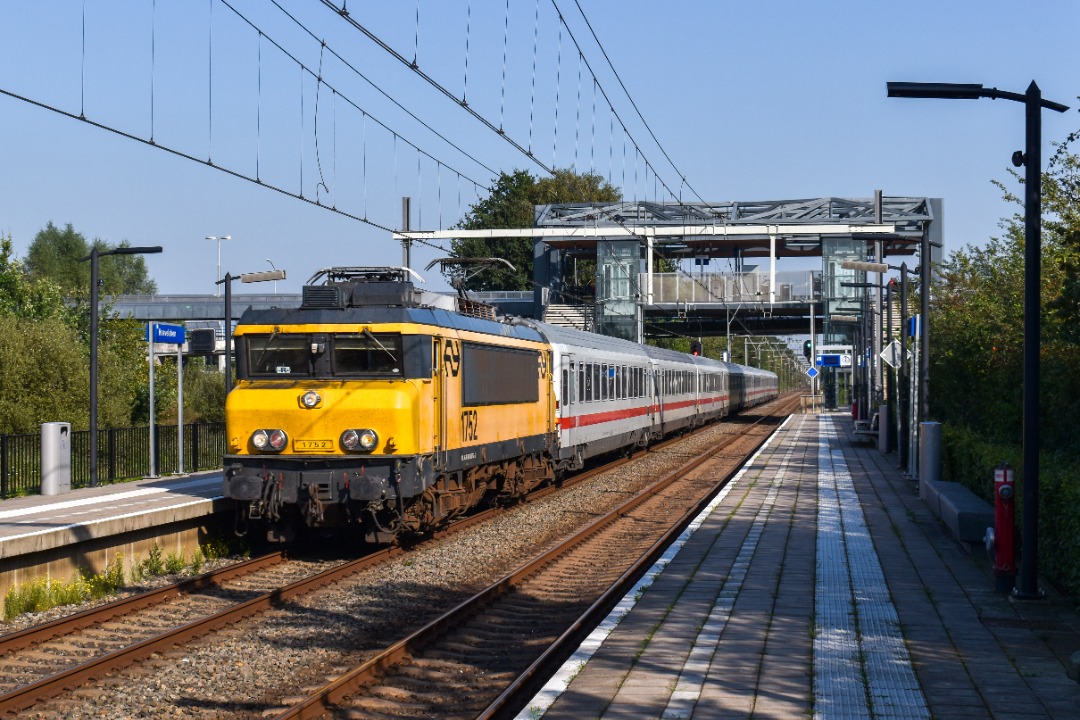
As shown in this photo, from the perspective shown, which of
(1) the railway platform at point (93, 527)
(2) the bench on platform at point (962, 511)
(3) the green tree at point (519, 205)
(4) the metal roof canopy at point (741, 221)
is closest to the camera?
(1) the railway platform at point (93, 527)

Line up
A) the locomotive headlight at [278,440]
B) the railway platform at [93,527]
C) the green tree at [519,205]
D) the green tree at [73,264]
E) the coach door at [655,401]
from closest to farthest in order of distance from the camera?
the railway platform at [93,527]
the locomotive headlight at [278,440]
the coach door at [655,401]
the green tree at [519,205]
the green tree at [73,264]

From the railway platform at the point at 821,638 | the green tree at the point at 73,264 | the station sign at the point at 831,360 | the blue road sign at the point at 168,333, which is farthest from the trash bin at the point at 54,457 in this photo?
the green tree at the point at 73,264

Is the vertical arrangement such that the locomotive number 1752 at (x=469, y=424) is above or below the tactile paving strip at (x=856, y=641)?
above

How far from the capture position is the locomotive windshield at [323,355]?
48.9ft

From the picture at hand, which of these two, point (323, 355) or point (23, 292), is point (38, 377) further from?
point (323, 355)

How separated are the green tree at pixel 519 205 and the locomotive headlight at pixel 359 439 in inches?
2406

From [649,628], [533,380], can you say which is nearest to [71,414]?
[533,380]

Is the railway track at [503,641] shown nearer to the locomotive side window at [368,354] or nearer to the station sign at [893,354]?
the locomotive side window at [368,354]

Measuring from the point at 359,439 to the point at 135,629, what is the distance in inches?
160

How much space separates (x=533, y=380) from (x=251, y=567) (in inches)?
300

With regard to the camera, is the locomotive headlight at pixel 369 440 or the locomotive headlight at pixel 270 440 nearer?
the locomotive headlight at pixel 369 440

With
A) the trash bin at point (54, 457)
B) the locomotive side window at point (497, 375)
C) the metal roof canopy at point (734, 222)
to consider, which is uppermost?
the metal roof canopy at point (734, 222)

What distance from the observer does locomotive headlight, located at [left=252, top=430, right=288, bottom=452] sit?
14.7 m

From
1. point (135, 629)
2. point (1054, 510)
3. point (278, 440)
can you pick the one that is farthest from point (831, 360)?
point (135, 629)
